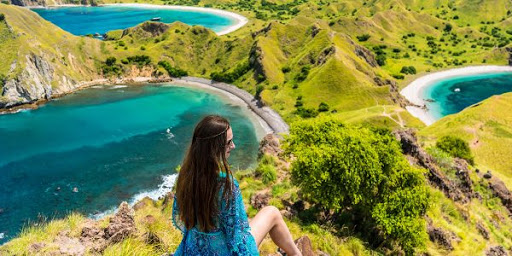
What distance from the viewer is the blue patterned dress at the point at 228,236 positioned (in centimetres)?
759

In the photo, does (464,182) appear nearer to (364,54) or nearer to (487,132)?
(487,132)

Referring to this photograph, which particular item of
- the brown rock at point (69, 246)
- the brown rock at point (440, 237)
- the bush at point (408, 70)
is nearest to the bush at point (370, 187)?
the brown rock at point (440, 237)

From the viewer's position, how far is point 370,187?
30109 mm

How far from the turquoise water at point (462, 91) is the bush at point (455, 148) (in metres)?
72.9

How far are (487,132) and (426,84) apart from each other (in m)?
98.3

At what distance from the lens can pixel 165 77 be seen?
160500mm

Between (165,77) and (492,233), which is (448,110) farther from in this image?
(165,77)

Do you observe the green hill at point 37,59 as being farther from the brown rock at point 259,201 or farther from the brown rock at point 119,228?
the brown rock at point 119,228

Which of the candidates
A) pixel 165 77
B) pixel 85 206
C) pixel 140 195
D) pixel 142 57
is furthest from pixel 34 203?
pixel 142 57

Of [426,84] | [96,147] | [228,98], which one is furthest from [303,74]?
[96,147]

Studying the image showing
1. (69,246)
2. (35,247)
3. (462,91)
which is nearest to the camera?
(35,247)

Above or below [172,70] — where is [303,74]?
above

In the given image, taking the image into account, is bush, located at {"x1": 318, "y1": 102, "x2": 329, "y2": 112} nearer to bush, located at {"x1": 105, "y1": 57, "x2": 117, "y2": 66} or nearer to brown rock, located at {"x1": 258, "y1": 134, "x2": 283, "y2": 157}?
brown rock, located at {"x1": 258, "y1": 134, "x2": 283, "y2": 157}

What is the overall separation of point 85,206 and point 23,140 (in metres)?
46.9
